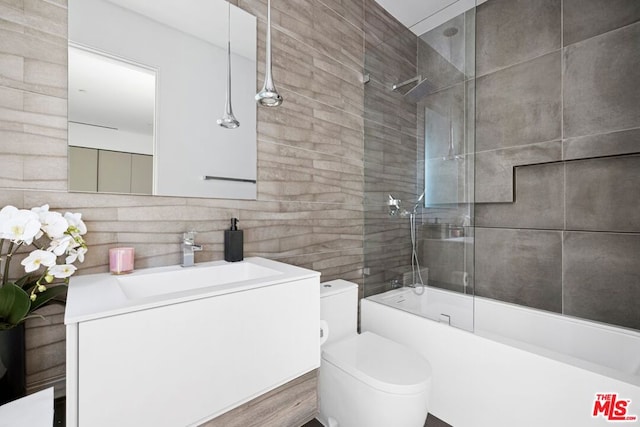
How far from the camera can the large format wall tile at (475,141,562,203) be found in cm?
186

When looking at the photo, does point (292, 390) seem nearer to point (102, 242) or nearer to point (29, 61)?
point (102, 242)

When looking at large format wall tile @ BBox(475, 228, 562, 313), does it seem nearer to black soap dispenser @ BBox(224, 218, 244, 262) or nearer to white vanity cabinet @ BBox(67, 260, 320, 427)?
white vanity cabinet @ BBox(67, 260, 320, 427)

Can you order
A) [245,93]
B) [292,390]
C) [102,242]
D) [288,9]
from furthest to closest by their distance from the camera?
1. [288,9]
2. [245,93]
3. [292,390]
4. [102,242]

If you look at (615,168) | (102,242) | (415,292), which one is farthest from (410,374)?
(615,168)

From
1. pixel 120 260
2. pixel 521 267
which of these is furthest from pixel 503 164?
pixel 120 260

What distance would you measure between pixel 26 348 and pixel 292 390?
907mm

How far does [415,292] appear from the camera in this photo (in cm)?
187

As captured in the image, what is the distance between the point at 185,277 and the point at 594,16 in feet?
8.75

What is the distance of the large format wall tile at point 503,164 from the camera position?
1859mm

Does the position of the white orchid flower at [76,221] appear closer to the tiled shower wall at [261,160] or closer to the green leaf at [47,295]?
the tiled shower wall at [261,160]

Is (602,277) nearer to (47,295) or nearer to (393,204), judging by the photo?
(393,204)

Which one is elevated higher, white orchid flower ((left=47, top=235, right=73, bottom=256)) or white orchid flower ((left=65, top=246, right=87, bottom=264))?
white orchid flower ((left=47, top=235, right=73, bottom=256))

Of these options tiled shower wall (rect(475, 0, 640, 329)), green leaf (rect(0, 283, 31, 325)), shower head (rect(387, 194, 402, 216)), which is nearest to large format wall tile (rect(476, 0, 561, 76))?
tiled shower wall (rect(475, 0, 640, 329))

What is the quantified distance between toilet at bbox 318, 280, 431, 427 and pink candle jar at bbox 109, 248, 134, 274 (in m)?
0.90
